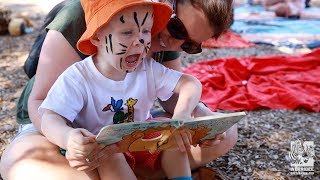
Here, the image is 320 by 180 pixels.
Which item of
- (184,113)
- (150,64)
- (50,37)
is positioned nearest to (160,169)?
(184,113)

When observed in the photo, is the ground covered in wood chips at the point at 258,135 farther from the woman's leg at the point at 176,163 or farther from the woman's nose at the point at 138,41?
the woman's nose at the point at 138,41

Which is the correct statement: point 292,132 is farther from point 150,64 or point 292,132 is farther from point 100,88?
point 100,88

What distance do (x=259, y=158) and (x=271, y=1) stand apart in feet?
12.2

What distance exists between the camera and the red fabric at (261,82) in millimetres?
2672

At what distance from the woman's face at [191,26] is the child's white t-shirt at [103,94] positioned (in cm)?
9

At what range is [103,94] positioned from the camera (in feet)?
4.54

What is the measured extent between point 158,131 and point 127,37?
0.29 m

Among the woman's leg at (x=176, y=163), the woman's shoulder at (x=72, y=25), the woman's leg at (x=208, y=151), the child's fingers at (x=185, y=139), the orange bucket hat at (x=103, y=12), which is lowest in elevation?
the woman's leg at (x=208, y=151)

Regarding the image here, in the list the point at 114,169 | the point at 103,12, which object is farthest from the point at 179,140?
the point at 103,12

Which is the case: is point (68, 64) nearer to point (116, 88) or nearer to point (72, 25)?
point (72, 25)

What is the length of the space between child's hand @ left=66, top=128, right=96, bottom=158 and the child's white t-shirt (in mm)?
143

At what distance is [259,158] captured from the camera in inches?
79.1

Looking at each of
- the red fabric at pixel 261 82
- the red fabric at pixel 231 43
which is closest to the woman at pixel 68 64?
the red fabric at pixel 261 82

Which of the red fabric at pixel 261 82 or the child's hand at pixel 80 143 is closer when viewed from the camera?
the child's hand at pixel 80 143
